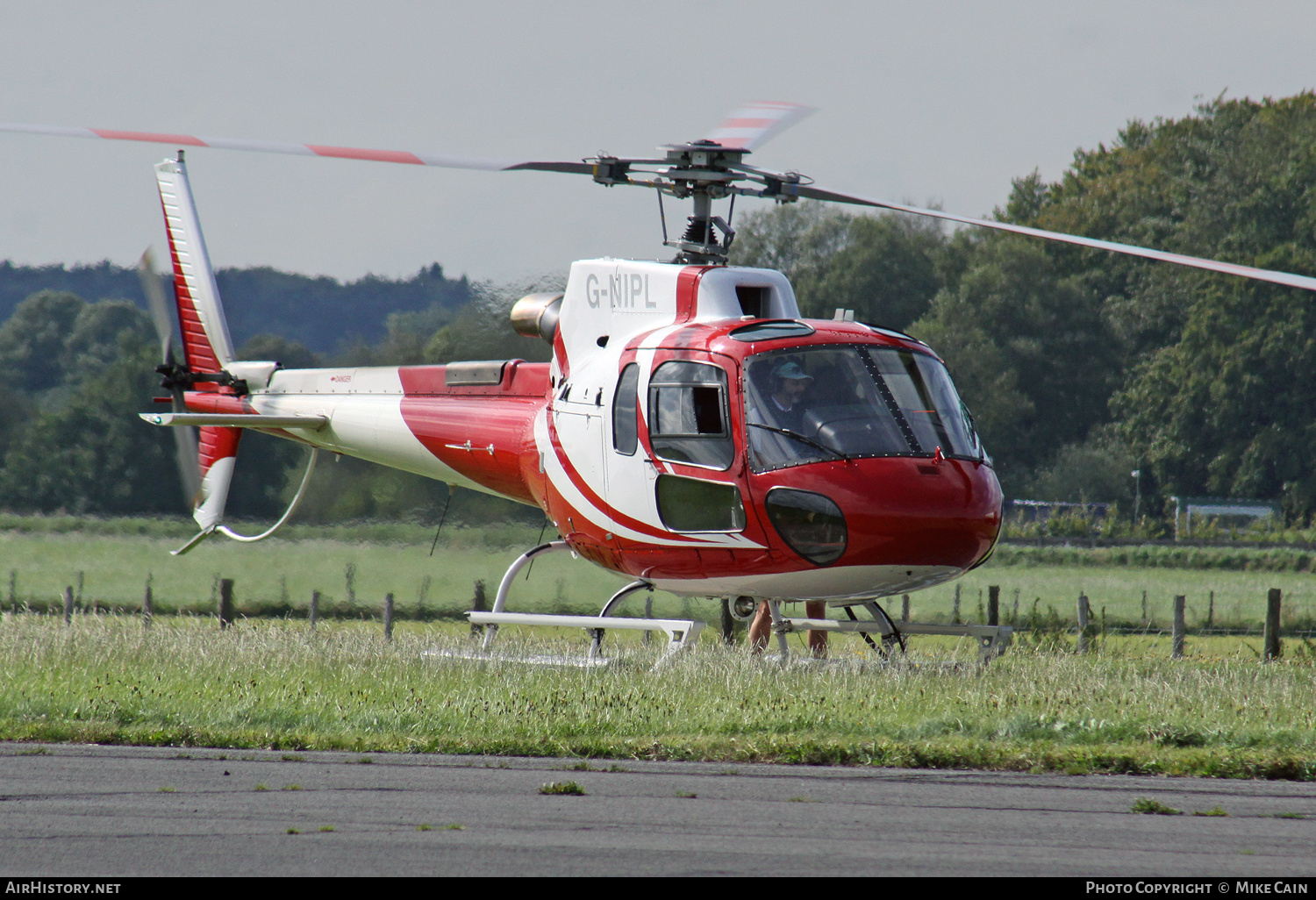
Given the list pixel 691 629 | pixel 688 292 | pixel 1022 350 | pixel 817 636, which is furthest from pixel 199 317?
pixel 1022 350

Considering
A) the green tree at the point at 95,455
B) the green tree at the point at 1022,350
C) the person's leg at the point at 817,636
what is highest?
the green tree at the point at 1022,350

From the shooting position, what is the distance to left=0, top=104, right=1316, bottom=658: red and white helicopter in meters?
13.2

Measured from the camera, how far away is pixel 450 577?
28.3 metres

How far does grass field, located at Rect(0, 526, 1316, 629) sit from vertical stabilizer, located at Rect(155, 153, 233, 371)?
296 inches

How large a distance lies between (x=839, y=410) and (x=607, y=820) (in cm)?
639

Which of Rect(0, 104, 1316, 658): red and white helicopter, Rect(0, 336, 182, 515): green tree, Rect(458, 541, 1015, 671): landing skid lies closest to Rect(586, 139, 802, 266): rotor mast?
Rect(0, 104, 1316, 658): red and white helicopter

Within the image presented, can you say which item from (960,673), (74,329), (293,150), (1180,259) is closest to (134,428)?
(74,329)

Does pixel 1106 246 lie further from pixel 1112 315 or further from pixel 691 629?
pixel 1112 315

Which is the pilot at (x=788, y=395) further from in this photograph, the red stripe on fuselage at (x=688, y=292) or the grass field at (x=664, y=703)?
the grass field at (x=664, y=703)

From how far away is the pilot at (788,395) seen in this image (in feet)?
43.7

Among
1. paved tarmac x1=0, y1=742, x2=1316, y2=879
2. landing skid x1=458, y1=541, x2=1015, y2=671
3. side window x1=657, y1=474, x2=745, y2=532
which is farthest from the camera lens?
landing skid x1=458, y1=541, x2=1015, y2=671

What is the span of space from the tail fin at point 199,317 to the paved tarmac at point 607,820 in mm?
11938

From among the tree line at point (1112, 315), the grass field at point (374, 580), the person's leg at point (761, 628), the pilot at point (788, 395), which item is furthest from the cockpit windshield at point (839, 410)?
the tree line at point (1112, 315)

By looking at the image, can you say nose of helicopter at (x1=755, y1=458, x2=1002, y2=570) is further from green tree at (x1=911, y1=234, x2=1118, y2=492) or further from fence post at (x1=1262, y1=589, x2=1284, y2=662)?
green tree at (x1=911, y1=234, x2=1118, y2=492)
